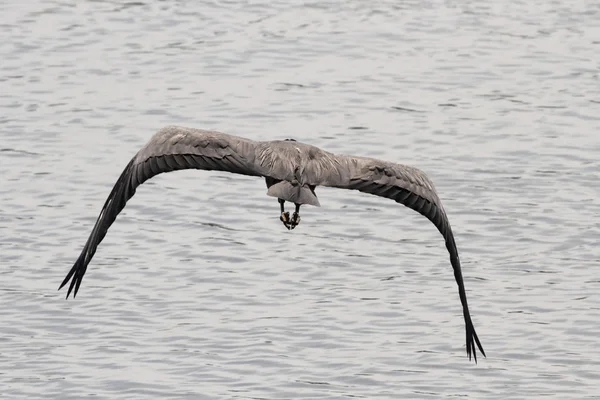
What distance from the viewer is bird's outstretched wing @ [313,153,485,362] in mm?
16750

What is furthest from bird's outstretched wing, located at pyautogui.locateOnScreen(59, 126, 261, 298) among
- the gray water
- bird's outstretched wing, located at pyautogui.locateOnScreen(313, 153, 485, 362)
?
the gray water

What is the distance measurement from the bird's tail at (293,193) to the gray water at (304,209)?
5938 millimetres

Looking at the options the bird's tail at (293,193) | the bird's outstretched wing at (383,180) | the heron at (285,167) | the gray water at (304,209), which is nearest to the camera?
the bird's tail at (293,193)

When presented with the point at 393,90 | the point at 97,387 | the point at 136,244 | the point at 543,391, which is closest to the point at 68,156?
the point at 136,244

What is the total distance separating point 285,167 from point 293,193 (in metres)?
0.31

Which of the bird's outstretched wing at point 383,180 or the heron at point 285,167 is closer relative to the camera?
the heron at point 285,167

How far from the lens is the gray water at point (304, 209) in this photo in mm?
23078

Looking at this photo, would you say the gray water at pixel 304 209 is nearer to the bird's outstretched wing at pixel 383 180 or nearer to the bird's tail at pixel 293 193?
the bird's outstretched wing at pixel 383 180

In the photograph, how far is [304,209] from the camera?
28.7m

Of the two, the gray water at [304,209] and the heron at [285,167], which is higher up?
the heron at [285,167]

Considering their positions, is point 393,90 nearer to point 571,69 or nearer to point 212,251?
point 571,69

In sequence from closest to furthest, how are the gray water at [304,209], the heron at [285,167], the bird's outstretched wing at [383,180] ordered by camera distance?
the heron at [285,167]
the bird's outstretched wing at [383,180]
the gray water at [304,209]

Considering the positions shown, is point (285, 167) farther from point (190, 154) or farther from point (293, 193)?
point (190, 154)

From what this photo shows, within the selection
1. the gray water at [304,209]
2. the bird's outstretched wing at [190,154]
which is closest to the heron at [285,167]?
the bird's outstretched wing at [190,154]
